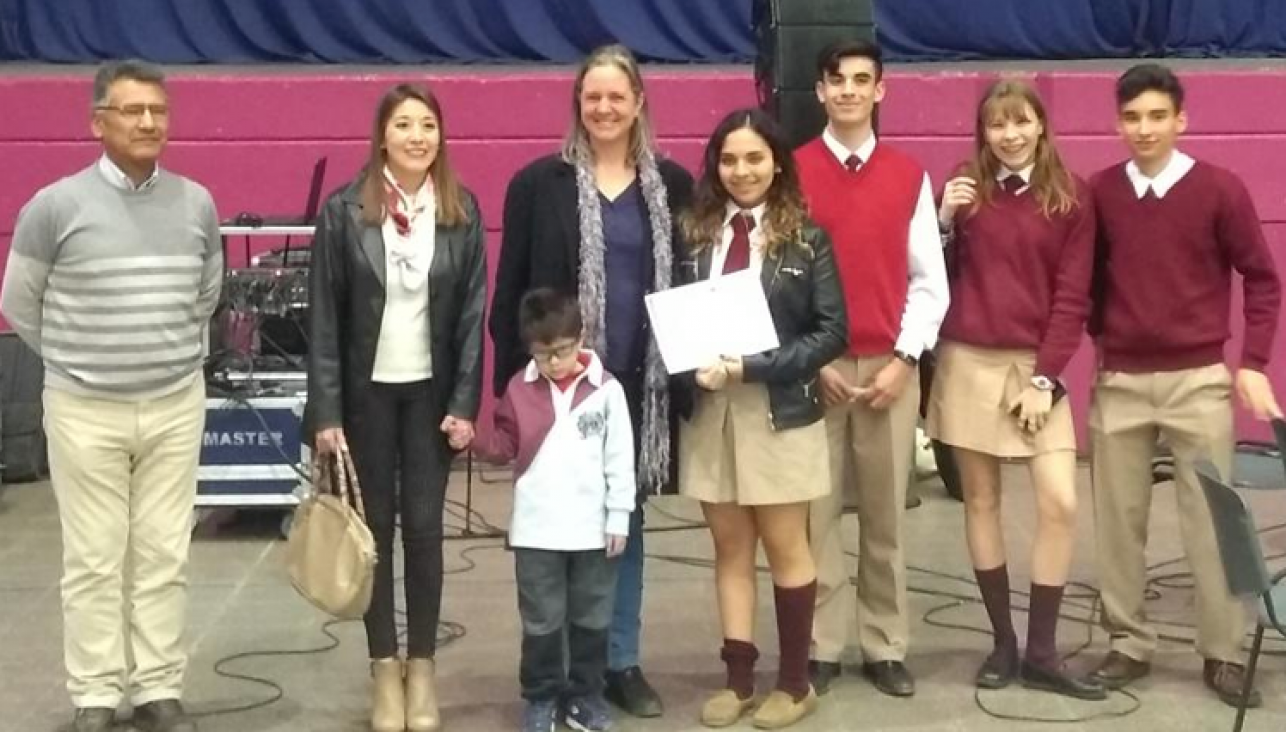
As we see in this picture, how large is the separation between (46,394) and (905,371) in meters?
1.88

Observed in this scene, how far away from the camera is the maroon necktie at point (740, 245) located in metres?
3.58

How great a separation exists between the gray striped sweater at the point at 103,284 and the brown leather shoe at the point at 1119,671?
7.34ft

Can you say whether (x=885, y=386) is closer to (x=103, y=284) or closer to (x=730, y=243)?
(x=730, y=243)

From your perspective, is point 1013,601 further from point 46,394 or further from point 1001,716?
point 46,394

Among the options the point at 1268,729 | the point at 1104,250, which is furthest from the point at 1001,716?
the point at 1104,250

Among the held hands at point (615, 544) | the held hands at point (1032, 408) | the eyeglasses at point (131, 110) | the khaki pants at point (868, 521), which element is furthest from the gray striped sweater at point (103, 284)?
the held hands at point (1032, 408)

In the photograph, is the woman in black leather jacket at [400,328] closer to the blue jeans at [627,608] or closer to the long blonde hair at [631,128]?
the long blonde hair at [631,128]

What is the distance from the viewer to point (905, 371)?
3.80 m

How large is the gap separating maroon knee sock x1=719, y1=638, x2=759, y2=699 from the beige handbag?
820 millimetres

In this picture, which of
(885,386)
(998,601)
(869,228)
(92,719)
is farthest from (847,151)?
(92,719)

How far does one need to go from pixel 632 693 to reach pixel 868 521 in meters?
0.68

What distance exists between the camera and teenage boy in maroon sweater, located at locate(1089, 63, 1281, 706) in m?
3.78

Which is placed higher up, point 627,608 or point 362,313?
point 362,313

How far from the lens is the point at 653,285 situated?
3.60 metres
